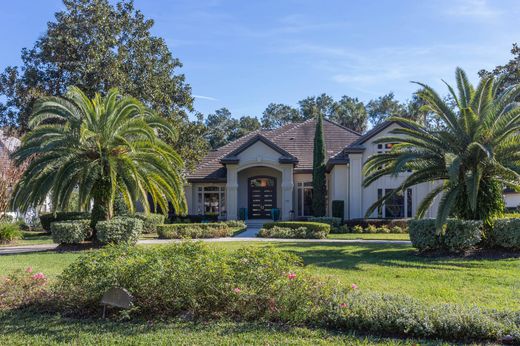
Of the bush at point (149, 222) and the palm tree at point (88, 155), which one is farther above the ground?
the palm tree at point (88, 155)

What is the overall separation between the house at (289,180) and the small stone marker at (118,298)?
2181 centimetres

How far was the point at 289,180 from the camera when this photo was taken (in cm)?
3022

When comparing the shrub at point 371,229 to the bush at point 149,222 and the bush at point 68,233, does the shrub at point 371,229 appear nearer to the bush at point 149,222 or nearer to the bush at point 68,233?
the bush at point 149,222

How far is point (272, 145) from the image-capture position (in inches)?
1188

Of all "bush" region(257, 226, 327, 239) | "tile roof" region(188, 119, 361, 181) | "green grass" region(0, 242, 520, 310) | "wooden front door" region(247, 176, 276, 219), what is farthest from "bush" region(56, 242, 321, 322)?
"wooden front door" region(247, 176, 276, 219)

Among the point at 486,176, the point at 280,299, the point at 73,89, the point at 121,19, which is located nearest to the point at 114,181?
the point at 73,89

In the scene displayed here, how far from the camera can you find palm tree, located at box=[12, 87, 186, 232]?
16344 millimetres

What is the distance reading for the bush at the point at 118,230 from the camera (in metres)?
16.7

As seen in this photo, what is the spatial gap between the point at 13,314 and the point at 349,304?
16.9 feet

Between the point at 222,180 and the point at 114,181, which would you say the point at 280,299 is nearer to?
the point at 114,181

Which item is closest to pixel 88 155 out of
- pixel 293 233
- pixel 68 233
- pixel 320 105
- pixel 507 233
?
pixel 68 233

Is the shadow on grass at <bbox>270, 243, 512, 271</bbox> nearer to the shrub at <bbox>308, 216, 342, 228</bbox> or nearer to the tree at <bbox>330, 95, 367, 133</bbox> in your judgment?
the shrub at <bbox>308, 216, 342, 228</bbox>

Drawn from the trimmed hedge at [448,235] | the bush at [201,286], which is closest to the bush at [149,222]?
the trimmed hedge at [448,235]

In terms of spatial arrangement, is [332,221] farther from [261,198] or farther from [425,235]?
[425,235]
